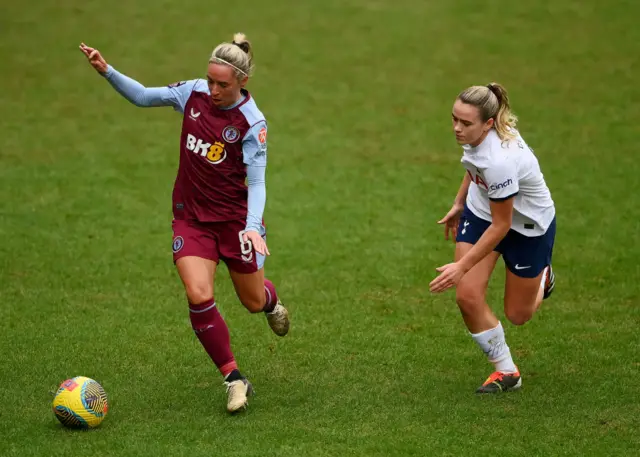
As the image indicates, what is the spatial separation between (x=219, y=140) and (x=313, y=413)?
6.12ft

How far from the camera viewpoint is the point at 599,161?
43.2 ft

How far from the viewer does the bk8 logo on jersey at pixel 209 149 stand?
272 inches

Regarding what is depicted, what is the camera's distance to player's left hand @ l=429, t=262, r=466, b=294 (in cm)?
630

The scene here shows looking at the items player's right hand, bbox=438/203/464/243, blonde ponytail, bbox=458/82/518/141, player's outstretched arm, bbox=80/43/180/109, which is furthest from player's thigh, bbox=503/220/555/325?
player's outstretched arm, bbox=80/43/180/109

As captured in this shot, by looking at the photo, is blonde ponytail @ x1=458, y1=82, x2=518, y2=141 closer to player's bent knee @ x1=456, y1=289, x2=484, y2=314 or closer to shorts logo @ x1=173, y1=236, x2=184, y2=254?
player's bent knee @ x1=456, y1=289, x2=484, y2=314

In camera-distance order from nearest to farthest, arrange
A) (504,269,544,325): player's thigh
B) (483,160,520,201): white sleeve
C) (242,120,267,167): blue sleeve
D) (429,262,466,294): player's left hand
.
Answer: (429,262,466,294): player's left hand, (483,160,520,201): white sleeve, (242,120,267,167): blue sleeve, (504,269,544,325): player's thigh

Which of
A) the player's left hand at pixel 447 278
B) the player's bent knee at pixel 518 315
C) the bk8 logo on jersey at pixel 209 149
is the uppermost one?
the bk8 logo on jersey at pixel 209 149

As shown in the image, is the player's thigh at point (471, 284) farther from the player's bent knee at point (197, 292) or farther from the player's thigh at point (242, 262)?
the player's bent knee at point (197, 292)

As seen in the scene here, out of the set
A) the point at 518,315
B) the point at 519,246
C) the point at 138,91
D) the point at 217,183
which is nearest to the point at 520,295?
the point at 518,315

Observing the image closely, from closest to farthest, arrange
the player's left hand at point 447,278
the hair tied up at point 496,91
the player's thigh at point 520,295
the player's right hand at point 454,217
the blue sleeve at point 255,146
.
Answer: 1. the player's left hand at point 447,278
2. the hair tied up at point 496,91
3. the blue sleeve at point 255,146
4. the player's thigh at point 520,295
5. the player's right hand at point 454,217

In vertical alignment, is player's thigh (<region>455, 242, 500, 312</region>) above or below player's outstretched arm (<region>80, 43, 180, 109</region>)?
below

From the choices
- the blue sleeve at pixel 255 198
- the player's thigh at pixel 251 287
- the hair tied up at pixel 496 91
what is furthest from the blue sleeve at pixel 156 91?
the hair tied up at pixel 496 91

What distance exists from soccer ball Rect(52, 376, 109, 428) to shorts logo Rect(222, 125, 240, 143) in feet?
5.90

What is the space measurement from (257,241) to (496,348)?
6.11 ft
